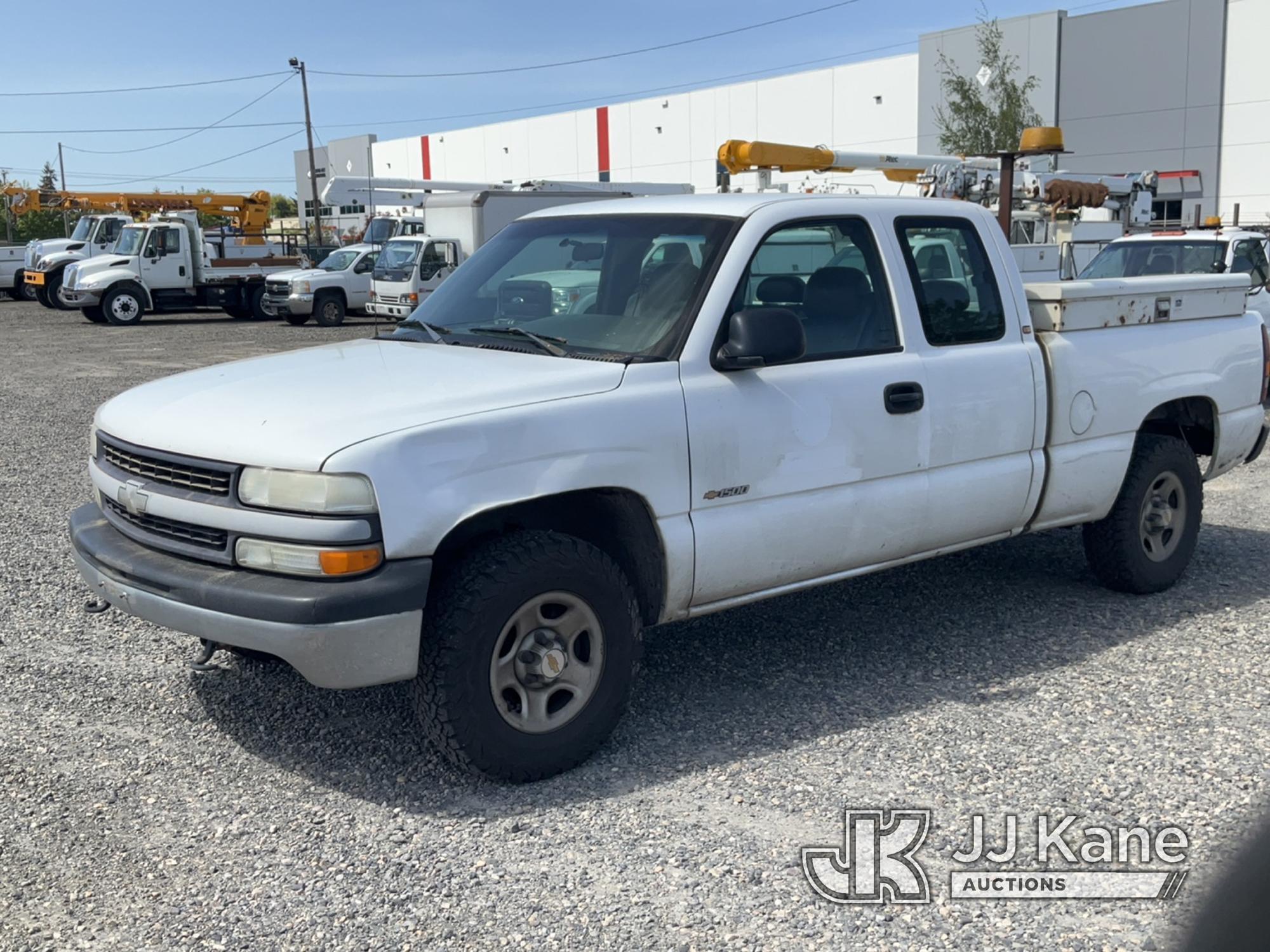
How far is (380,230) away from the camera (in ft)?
114

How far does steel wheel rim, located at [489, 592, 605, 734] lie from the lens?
4125mm

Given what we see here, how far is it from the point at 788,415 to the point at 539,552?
1.14 metres

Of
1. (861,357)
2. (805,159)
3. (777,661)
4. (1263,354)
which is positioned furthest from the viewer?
(805,159)

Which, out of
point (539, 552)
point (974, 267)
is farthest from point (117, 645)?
point (974, 267)

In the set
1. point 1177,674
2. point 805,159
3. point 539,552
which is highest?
point 805,159

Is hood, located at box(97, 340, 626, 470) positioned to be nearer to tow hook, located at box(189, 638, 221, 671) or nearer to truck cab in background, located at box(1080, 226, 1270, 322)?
tow hook, located at box(189, 638, 221, 671)

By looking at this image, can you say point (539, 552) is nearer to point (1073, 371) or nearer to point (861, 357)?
point (861, 357)

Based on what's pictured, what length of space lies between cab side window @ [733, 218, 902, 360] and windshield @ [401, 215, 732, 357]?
0.24 metres

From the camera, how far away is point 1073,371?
18.6 ft

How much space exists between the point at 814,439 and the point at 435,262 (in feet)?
70.7

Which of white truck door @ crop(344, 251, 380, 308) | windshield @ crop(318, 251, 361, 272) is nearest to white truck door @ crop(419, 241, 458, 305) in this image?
white truck door @ crop(344, 251, 380, 308)

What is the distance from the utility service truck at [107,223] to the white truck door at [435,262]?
25.2 feet

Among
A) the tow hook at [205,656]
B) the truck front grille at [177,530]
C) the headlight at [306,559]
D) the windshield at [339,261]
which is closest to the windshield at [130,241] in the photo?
the windshield at [339,261]

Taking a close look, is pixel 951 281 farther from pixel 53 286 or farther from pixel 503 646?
pixel 53 286
